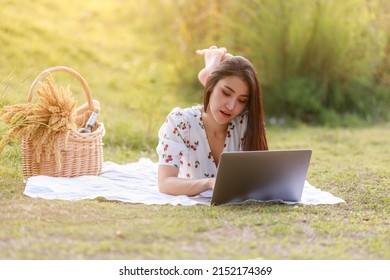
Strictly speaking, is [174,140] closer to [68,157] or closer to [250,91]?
[250,91]

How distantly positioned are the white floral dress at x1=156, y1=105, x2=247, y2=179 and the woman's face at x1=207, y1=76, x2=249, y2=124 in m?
0.18

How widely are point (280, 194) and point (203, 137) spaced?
0.60m

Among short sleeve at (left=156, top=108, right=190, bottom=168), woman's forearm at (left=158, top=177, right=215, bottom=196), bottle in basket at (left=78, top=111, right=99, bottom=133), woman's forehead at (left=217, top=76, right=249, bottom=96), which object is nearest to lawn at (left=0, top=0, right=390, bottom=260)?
woman's forearm at (left=158, top=177, right=215, bottom=196)

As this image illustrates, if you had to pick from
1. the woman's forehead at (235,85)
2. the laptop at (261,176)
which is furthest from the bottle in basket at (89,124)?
the laptop at (261,176)

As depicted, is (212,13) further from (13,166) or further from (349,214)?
(349,214)

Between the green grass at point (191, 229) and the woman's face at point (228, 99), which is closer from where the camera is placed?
the green grass at point (191, 229)

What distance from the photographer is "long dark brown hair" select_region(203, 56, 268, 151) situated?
377 cm

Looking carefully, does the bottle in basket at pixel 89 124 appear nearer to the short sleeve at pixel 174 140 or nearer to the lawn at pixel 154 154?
the lawn at pixel 154 154

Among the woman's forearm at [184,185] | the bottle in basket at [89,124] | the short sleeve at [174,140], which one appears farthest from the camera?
the bottle in basket at [89,124]

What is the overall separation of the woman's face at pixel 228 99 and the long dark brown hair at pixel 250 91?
0.03m

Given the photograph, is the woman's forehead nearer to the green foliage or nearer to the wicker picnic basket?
the wicker picnic basket

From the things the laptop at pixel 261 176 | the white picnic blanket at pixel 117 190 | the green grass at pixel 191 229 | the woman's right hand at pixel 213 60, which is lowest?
the white picnic blanket at pixel 117 190

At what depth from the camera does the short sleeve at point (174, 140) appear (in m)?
3.83

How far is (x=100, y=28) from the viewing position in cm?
1090
